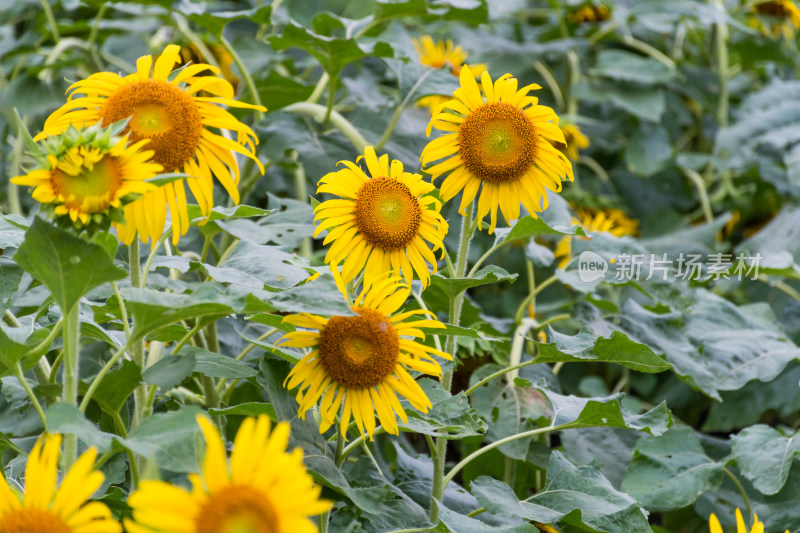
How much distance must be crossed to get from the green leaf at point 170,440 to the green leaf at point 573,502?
12.5 inches

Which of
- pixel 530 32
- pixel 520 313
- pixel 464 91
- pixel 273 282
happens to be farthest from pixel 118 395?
pixel 530 32

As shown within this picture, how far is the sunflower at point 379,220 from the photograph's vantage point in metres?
0.80

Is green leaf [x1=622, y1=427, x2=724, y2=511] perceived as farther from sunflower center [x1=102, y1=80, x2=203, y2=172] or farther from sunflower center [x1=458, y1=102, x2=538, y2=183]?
sunflower center [x1=102, y1=80, x2=203, y2=172]

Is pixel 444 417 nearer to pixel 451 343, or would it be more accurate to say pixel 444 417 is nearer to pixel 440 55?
pixel 451 343

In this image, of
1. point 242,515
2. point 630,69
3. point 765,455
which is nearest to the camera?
point 242,515

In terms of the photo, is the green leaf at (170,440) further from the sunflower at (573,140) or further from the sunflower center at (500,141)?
the sunflower at (573,140)

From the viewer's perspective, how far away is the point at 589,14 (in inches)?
78.7

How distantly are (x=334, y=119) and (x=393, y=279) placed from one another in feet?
1.76

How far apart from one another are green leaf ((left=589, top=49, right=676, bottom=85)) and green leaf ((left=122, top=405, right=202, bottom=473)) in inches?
56.1

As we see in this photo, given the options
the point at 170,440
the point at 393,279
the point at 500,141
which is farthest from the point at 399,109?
the point at 170,440

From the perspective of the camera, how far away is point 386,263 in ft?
2.68

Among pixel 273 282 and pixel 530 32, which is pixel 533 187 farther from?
pixel 530 32

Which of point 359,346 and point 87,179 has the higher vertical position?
point 87,179

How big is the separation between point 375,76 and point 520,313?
0.68 meters
